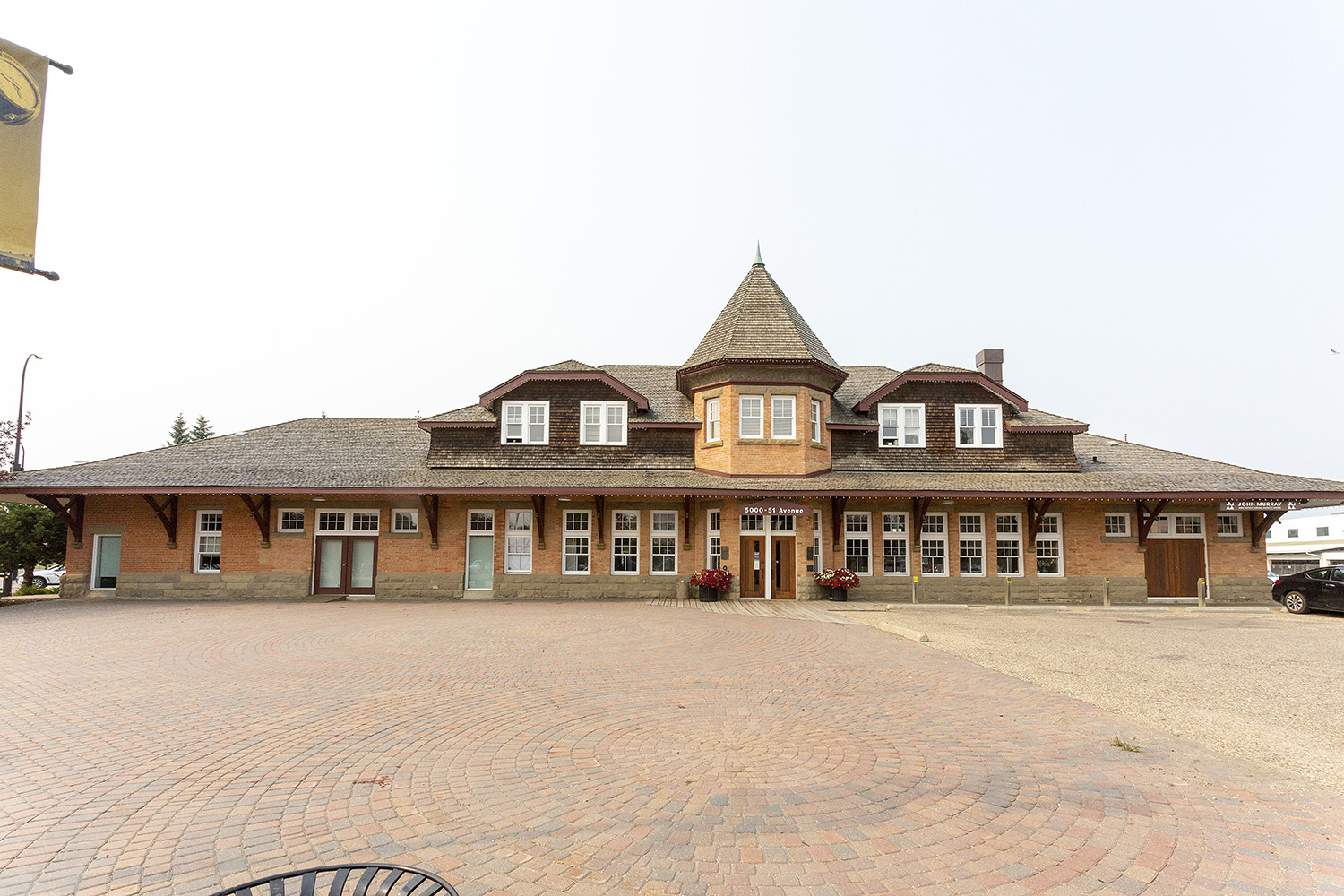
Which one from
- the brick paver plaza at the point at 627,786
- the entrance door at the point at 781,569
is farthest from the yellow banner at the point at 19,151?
the entrance door at the point at 781,569

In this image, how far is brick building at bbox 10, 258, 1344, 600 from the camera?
20.8 metres

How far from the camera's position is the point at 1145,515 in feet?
69.6

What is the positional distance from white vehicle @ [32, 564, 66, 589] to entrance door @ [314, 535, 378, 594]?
1794 cm

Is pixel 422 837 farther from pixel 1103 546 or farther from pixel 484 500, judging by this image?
pixel 1103 546

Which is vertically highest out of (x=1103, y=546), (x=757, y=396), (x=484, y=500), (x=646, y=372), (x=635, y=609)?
(x=646, y=372)

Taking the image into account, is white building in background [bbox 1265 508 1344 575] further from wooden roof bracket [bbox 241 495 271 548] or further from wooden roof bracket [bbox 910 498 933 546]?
wooden roof bracket [bbox 241 495 271 548]

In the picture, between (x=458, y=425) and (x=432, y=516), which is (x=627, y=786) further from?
(x=458, y=425)

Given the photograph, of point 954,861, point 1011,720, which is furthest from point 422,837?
point 1011,720

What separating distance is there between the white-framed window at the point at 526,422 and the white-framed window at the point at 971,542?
13.4 meters

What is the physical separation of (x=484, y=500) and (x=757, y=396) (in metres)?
9.11

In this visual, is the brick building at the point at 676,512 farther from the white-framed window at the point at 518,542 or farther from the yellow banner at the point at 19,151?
the yellow banner at the point at 19,151

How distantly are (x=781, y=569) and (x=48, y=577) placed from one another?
34834 millimetres

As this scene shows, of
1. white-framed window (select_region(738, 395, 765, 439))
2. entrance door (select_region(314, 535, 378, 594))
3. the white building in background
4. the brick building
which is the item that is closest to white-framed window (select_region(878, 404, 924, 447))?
the brick building

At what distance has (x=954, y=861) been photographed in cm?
414
